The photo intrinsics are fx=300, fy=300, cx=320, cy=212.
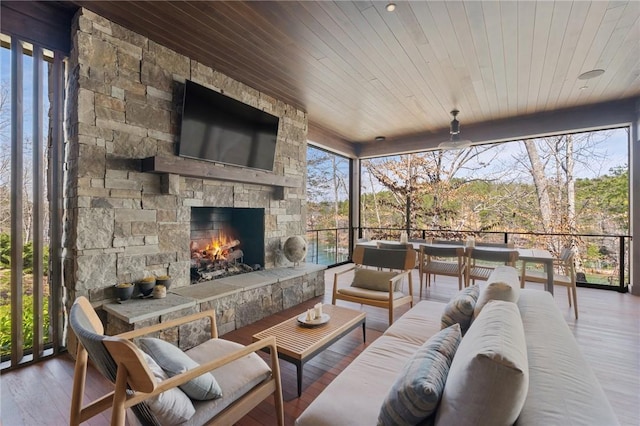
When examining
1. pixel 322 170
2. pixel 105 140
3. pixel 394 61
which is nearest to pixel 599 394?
pixel 394 61

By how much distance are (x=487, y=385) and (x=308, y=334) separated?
5.03 ft

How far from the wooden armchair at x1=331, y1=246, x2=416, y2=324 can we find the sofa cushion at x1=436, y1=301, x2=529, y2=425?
193 cm

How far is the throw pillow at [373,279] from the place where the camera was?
3.27 metres

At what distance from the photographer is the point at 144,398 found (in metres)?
1.13

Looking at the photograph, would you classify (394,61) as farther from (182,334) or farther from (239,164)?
(182,334)

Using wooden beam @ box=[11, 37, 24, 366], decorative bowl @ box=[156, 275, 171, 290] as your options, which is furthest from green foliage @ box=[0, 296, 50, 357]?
decorative bowl @ box=[156, 275, 171, 290]

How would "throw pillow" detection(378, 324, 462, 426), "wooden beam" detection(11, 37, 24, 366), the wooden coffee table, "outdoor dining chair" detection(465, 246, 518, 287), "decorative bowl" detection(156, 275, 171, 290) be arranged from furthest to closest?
"outdoor dining chair" detection(465, 246, 518, 287) < "decorative bowl" detection(156, 275, 171, 290) < "wooden beam" detection(11, 37, 24, 366) < the wooden coffee table < "throw pillow" detection(378, 324, 462, 426)

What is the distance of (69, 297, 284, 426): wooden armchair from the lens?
3.67 feet

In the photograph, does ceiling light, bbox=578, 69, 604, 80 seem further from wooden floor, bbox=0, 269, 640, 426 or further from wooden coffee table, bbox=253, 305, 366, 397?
wooden coffee table, bbox=253, 305, 366, 397

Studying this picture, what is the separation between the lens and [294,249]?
13.6ft

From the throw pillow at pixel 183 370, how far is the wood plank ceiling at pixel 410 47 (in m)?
2.37

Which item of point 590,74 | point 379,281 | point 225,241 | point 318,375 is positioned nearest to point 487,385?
point 318,375

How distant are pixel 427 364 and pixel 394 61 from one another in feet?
9.70

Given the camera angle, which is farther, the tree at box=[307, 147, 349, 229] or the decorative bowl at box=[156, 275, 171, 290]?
the tree at box=[307, 147, 349, 229]
